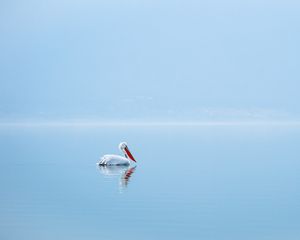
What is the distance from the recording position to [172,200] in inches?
Result: 999

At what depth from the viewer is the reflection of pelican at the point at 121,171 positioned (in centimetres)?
3148

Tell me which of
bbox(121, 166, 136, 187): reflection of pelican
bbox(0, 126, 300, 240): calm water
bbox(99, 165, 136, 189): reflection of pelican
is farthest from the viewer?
bbox(99, 165, 136, 189): reflection of pelican

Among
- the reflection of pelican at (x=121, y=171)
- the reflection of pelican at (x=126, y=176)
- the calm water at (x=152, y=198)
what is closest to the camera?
the calm water at (x=152, y=198)

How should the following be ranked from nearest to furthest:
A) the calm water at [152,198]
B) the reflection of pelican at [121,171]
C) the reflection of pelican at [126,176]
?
the calm water at [152,198] < the reflection of pelican at [126,176] < the reflection of pelican at [121,171]

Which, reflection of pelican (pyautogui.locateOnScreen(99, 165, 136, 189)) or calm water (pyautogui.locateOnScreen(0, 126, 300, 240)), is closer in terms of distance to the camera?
calm water (pyautogui.locateOnScreen(0, 126, 300, 240))

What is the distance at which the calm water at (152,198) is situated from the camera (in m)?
20.1

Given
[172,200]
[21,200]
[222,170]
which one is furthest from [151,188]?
[222,170]

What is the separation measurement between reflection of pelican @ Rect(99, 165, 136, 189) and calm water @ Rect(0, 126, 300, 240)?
0.03 metres

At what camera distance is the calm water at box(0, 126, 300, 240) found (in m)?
20.1

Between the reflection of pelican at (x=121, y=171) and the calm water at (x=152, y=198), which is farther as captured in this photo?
the reflection of pelican at (x=121, y=171)

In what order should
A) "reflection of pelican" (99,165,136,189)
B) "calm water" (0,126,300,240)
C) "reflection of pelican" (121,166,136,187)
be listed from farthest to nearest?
"reflection of pelican" (99,165,136,189), "reflection of pelican" (121,166,136,187), "calm water" (0,126,300,240)

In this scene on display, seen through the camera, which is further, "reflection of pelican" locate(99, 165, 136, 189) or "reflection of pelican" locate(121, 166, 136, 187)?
"reflection of pelican" locate(99, 165, 136, 189)

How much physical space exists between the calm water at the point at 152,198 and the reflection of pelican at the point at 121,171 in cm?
3

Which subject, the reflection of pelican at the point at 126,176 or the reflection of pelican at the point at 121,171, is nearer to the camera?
the reflection of pelican at the point at 126,176
